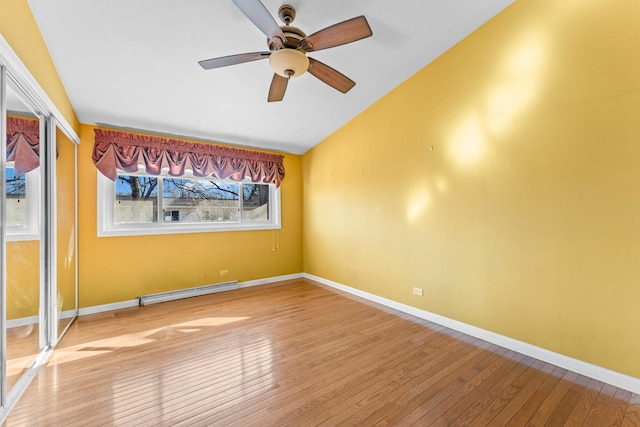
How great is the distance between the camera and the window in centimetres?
175

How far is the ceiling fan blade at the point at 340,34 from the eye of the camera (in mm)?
1701

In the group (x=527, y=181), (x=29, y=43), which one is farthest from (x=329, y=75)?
(x=29, y=43)

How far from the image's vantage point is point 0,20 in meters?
1.50

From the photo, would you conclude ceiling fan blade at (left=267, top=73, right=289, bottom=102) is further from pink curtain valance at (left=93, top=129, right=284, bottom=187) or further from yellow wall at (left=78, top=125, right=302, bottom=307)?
yellow wall at (left=78, top=125, right=302, bottom=307)

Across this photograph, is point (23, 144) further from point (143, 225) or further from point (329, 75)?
point (329, 75)

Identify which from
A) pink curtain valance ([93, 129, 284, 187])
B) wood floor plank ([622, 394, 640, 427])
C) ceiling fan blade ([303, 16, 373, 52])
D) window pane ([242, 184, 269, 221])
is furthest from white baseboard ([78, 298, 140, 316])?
wood floor plank ([622, 394, 640, 427])

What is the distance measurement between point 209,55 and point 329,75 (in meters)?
1.14

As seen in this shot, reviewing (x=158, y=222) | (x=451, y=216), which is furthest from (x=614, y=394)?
(x=158, y=222)

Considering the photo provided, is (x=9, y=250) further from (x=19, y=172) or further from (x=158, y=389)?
(x=158, y=389)

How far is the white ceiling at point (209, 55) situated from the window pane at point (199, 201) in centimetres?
76

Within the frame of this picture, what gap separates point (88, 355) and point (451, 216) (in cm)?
361

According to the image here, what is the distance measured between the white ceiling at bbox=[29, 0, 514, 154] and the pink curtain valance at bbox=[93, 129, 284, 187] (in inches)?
7.4

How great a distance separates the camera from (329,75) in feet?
7.31

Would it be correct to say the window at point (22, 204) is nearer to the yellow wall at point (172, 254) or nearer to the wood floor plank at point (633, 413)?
the yellow wall at point (172, 254)
